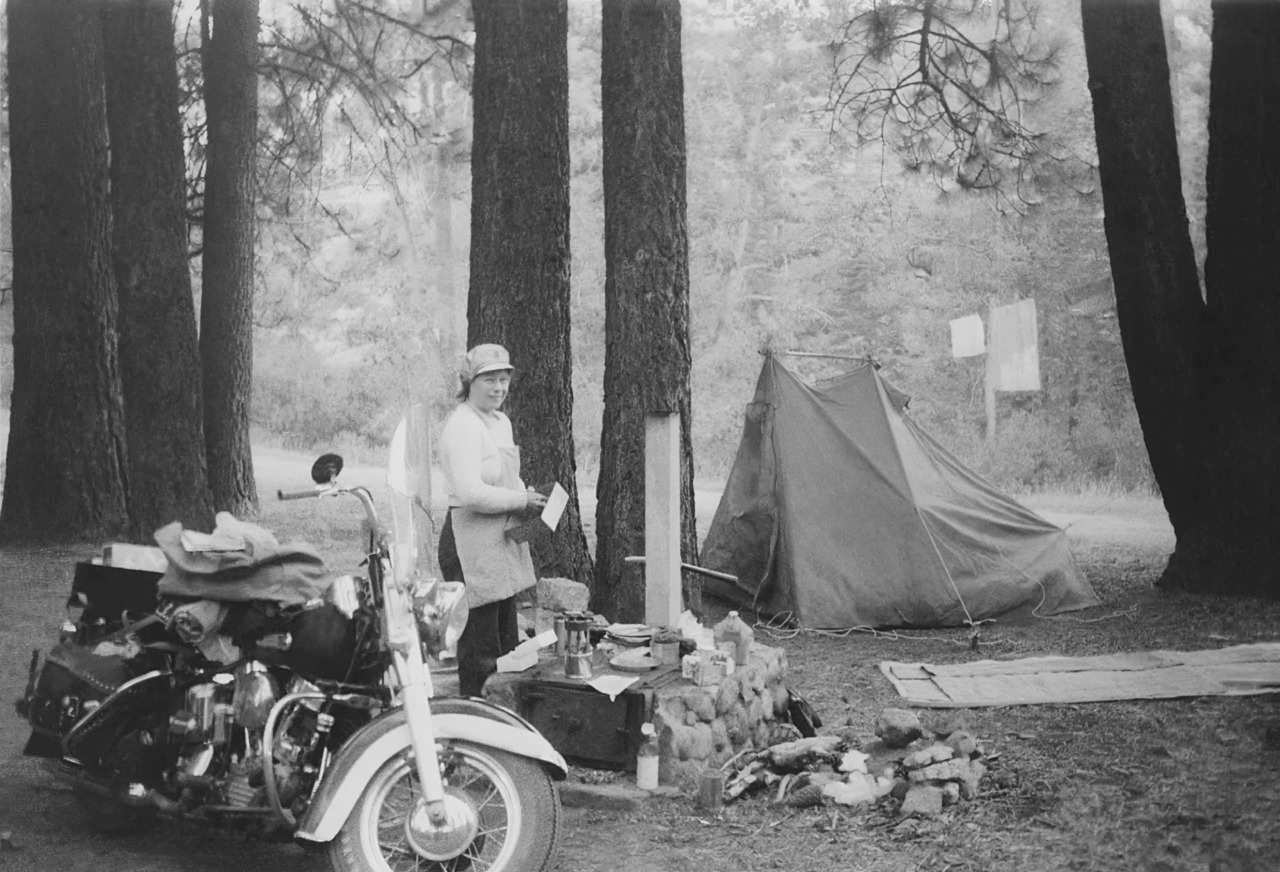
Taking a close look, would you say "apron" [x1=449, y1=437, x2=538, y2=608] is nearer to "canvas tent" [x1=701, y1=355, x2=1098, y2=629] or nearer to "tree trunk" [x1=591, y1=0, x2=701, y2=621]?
"tree trunk" [x1=591, y1=0, x2=701, y2=621]

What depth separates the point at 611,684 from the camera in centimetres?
407

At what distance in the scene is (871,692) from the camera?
5.73 metres

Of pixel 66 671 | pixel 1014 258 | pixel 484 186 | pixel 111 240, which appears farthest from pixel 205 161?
pixel 1014 258

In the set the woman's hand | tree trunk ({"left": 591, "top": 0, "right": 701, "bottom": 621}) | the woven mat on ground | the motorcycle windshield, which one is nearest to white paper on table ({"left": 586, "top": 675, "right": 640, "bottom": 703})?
the woman's hand

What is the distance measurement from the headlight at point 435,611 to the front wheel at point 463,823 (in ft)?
0.90

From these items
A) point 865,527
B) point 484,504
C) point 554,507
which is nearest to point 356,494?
point 484,504

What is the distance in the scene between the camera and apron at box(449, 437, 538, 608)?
13.7 feet

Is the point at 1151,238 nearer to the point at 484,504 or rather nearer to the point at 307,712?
the point at 484,504

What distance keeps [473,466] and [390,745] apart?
1294mm

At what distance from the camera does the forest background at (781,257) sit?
625 inches

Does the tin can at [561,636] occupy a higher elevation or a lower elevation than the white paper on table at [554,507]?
lower

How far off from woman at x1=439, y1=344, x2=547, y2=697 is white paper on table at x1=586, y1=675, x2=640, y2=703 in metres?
0.39

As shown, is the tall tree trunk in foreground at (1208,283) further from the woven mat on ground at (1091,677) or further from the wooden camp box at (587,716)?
the wooden camp box at (587,716)

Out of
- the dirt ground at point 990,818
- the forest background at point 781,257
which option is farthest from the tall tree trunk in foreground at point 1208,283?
the forest background at point 781,257
